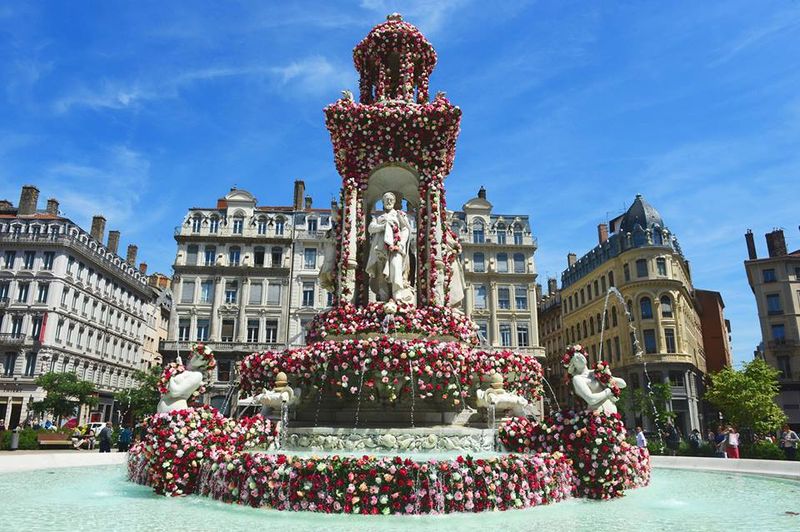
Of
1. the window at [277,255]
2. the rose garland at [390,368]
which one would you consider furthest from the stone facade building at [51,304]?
the rose garland at [390,368]

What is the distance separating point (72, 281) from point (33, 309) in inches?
177

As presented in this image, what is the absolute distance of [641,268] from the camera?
58.9m

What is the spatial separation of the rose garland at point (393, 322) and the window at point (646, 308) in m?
49.8

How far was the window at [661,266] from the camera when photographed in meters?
58.1

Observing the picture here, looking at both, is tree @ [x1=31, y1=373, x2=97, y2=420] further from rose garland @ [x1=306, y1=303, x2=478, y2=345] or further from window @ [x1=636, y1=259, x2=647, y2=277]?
window @ [x1=636, y1=259, x2=647, y2=277]

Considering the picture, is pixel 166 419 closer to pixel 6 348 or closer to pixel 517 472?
pixel 517 472

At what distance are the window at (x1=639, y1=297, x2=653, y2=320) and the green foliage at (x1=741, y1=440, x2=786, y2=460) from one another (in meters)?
39.0

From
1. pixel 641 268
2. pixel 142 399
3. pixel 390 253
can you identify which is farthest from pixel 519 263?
pixel 390 253

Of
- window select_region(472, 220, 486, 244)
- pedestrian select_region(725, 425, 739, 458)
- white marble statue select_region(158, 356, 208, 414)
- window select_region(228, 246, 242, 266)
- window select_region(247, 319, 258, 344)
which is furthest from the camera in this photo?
window select_region(472, 220, 486, 244)

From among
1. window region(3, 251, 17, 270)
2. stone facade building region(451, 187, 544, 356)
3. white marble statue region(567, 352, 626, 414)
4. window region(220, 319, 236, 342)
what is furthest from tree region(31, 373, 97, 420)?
white marble statue region(567, 352, 626, 414)

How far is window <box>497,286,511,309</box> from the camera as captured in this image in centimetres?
5978

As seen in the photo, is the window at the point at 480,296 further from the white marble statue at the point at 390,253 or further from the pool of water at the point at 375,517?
the pool of water at the point at 375,517

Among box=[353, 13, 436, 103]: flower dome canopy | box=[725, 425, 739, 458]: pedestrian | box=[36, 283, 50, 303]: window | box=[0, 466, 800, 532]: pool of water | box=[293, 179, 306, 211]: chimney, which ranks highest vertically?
box=[293, 179, 306, 211]: chimney

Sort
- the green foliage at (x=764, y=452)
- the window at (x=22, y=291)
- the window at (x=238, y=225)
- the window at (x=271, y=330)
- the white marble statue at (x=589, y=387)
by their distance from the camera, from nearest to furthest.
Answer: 1. the white marble statue at (x=589, y=387)
2. the green foliage at (x=764, y=452)
3. the window at (x=22, y=291)
4. the window at (x=271, y=330)
5. the window at (x=238, y=225)
